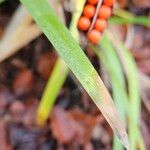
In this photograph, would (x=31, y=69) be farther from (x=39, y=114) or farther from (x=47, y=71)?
(x=39, y=114)

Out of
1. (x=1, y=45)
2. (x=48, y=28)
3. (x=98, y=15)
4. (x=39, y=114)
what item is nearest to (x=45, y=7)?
(x=48, y=28)

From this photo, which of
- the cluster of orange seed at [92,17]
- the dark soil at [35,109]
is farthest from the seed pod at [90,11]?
the dark soil at [35,109]

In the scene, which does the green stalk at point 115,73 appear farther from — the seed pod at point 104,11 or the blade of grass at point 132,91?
the seed pod at point 104,11

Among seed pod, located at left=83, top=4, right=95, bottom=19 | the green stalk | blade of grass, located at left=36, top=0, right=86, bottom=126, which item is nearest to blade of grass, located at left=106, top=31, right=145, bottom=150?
the green stalk

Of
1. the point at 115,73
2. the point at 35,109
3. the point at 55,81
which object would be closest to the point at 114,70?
the point at 115,73

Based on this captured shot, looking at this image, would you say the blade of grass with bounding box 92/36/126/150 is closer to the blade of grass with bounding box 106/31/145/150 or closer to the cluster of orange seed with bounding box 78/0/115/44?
the blade of grass with bounding box 106/31/145/150
